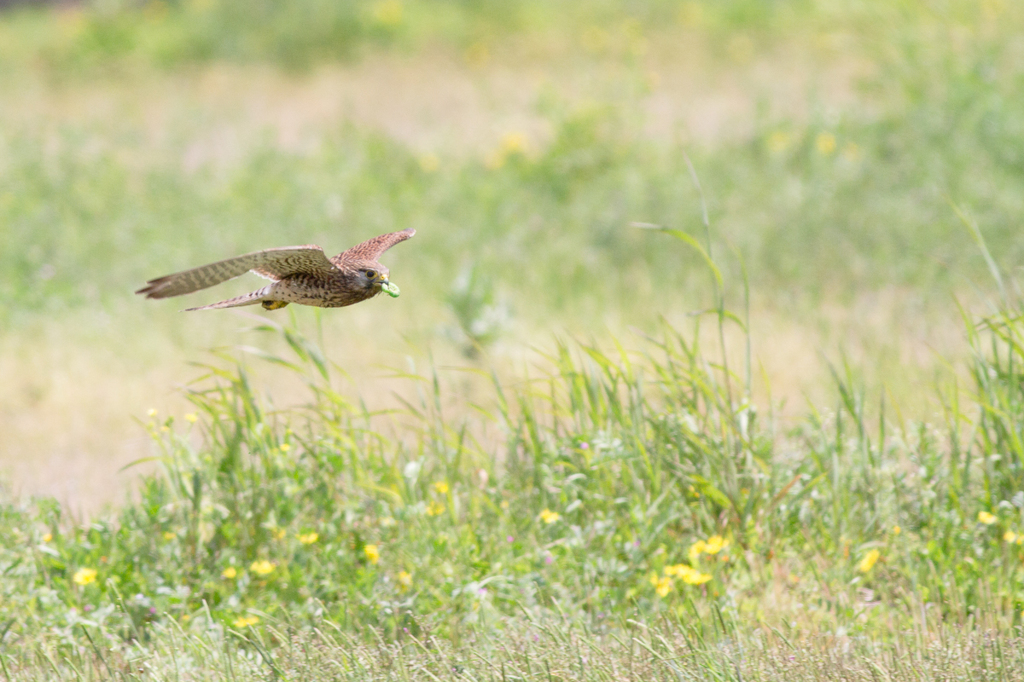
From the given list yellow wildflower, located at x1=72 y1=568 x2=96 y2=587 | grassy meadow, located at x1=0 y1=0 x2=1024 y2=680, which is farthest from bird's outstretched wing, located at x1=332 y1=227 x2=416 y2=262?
yellow wildflower, located at x1=72 y1=568 x2=96 y2=587

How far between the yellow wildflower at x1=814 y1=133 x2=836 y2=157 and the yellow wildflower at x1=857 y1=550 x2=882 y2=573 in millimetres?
4946

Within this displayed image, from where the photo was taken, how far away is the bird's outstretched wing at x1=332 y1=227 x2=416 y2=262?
6.07ft

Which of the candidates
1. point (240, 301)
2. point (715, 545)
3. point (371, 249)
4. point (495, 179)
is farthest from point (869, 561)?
point (495, 179)

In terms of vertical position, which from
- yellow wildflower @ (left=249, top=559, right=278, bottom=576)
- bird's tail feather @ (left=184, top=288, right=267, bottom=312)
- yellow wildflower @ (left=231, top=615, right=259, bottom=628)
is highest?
bird's tail feather @ (left=184, top=288, right=267, bottom=312)

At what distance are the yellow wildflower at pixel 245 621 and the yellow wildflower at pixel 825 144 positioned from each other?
18.8 feet

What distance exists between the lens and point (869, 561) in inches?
120

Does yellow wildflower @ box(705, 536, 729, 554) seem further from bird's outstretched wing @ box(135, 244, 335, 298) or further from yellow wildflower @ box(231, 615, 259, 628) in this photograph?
bird's outstretched wing @ box(135, 244, 335, 298)

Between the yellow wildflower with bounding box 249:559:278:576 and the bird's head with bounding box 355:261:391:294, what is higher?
the bird's head with bounding box 355:261:391:294

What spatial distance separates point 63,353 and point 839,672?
4284 millimetres

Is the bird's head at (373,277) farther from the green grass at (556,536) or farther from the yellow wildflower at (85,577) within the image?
the yellow wildflower at (85,577)

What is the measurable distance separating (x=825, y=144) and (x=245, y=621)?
5.91m

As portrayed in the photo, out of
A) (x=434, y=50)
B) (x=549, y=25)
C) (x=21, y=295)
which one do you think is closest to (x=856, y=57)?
(x=549, y=25)

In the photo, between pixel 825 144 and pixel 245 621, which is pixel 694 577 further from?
pixel 825 144

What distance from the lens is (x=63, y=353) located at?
5.41 m
